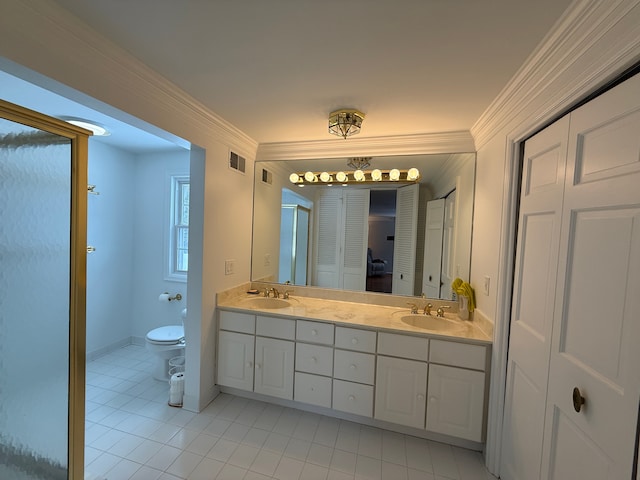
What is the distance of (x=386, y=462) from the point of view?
1688 millimetres

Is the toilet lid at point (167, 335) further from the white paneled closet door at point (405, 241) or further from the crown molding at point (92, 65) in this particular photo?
the white paneled closet door at point (405, 241)

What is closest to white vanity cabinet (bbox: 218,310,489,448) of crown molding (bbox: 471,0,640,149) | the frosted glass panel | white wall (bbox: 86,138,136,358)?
the frosted glass panel

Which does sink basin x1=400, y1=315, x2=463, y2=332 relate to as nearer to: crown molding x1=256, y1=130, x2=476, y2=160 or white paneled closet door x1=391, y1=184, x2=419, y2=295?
white paneled closet door x1=391, y1=184, x2=419, y2=295

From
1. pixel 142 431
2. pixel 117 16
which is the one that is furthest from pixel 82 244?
pixel 142 431

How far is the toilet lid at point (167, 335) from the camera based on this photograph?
2.49 m

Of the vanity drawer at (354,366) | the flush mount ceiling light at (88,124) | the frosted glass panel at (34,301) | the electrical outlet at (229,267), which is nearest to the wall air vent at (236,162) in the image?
the electrical outlet at (229,267)

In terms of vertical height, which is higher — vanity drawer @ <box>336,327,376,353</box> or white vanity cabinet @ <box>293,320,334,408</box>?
vanity drawer @ <box>336,327,376,353</box>

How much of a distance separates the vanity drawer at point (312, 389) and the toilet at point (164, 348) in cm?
124

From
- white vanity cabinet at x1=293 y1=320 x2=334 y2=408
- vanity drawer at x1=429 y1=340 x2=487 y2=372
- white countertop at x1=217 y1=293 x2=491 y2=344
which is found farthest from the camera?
white vanity cabinet at x1=293 y1=320 x2=334 y2=408

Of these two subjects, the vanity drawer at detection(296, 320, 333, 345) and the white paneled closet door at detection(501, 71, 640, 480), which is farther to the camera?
the vanity drawer at detection(296, 320, 333, 345)

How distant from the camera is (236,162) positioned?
2.42 m

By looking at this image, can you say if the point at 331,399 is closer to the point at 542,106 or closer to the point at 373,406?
the point at 373,406

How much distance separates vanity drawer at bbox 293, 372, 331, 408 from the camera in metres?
2.03

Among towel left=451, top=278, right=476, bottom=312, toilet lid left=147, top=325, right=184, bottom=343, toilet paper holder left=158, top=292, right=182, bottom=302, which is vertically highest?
towel left=451, top=278, right=476, bottom=312
